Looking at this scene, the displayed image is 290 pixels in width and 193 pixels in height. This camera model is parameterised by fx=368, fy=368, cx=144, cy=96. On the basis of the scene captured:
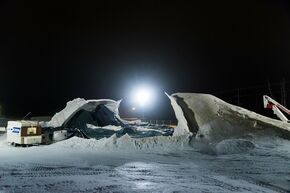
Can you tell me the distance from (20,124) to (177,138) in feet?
21.4

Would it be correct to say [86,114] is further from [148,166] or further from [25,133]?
[148,166]

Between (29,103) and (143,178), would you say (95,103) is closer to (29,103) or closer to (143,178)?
(143,178)

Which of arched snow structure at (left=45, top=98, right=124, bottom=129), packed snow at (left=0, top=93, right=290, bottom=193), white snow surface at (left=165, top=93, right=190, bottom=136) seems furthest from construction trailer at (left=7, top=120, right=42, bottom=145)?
white snow surface at (left=165, top=93, right=190, bottom=136)

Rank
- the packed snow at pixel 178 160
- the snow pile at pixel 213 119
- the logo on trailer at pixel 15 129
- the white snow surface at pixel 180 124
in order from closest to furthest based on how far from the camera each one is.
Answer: the packed snow at pixel 178 160 → the snow pile at pixel 213 119 → the logo on trailer at pixel 15 129 → the white snow surface at pixel 180 124

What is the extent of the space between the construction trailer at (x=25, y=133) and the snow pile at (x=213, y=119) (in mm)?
6172

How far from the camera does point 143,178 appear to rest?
9.00 meters

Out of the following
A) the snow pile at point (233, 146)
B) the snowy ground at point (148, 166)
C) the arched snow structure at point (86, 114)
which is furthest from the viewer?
the arched snow structure at point (86, 114)

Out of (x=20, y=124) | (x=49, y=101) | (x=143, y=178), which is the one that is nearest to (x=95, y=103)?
(x=20, y=124)

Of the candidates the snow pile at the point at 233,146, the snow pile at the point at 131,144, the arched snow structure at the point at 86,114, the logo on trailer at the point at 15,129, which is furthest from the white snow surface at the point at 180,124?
the logo on trailer at the point at 15,129

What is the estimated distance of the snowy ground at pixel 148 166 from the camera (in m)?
8.18

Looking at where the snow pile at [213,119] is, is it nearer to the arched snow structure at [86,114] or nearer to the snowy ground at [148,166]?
the snowy ground at [148,166]

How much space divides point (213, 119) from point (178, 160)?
472 centimetres

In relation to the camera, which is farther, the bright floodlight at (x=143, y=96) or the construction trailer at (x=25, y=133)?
the bright floodlight at (x=143, y=96)

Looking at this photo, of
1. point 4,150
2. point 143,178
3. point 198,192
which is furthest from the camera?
point 4,150
